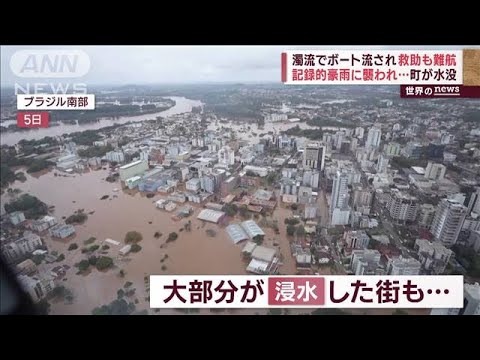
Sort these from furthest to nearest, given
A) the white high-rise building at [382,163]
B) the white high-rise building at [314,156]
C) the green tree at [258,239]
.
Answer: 1. the white high-rise building at [314,156]
2. the white high-rise building at [382,163]
3. the green tree at [258,239]

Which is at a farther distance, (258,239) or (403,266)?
(258,239)

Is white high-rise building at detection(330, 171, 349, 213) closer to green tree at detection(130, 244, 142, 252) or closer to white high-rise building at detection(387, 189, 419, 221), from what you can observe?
white high-rise building at detection(387, 189, 419, 221)

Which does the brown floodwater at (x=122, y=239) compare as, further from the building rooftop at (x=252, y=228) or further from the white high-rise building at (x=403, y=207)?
the white high-rise building at (x=403, y=207)

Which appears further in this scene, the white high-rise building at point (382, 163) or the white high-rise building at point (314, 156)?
the white high-rise building at point (314, 156)

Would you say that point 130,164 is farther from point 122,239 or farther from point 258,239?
point 258,239

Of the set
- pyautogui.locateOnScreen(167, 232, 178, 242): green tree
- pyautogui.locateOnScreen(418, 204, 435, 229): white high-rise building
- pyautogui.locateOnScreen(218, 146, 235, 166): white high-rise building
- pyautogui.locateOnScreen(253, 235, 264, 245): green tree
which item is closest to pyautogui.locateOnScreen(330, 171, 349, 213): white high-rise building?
pyautogui.locateOnScreen(418, 204, 435, 229): white high-rise building

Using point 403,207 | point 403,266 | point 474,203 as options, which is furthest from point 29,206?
point 474,203

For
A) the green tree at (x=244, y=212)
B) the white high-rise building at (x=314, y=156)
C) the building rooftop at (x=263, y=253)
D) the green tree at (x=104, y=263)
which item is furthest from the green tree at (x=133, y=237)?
the white high-rise building at (x=314, y=156)

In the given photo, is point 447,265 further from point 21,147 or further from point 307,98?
point 21,147
